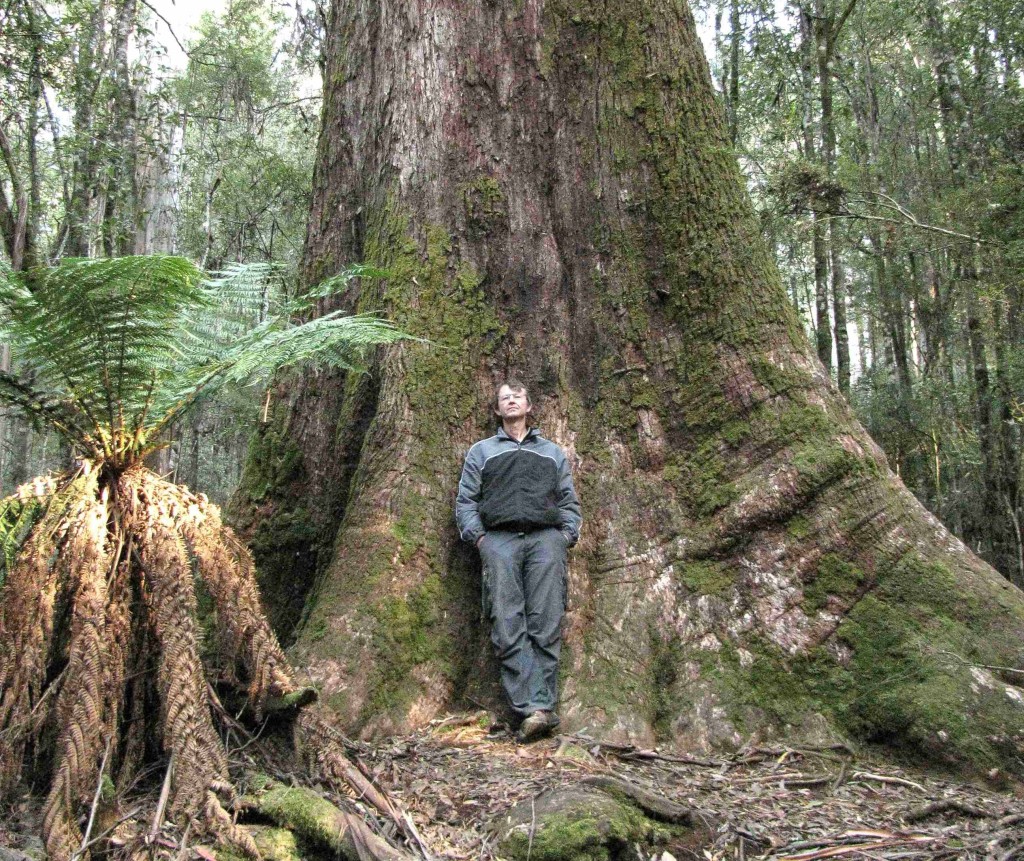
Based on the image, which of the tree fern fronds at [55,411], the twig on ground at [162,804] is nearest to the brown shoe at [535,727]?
the twig on ground at [162,804]

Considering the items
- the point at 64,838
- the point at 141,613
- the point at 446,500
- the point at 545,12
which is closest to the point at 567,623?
the point at 446,500

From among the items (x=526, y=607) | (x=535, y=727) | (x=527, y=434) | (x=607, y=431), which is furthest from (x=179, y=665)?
(x=607, y=431)

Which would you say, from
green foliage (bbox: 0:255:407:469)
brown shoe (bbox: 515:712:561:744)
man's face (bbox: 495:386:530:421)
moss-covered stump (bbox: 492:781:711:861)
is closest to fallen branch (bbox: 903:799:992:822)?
moss-covered stump (bbox: 492:781:711:861)

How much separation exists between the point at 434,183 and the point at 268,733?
2962 mm

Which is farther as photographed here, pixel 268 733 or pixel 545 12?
pixel 545 12

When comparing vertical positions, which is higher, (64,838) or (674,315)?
(674,315)

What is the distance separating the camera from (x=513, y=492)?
3.99m

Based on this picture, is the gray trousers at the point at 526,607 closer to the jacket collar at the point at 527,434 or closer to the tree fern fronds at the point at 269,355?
the jacket collar at the point at 527,434

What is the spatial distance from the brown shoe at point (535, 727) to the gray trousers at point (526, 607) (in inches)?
3.9

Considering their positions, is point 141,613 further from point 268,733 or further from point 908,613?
point 908,613

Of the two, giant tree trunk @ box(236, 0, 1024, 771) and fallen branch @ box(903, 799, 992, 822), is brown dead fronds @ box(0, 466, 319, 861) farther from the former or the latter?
fallen branch @ box(903, 799, 992, 822)

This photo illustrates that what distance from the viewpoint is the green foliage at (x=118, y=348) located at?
7.88 feet

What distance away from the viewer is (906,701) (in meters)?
3.37

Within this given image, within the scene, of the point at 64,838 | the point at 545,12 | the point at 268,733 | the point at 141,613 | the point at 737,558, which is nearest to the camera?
the point at 64,838
